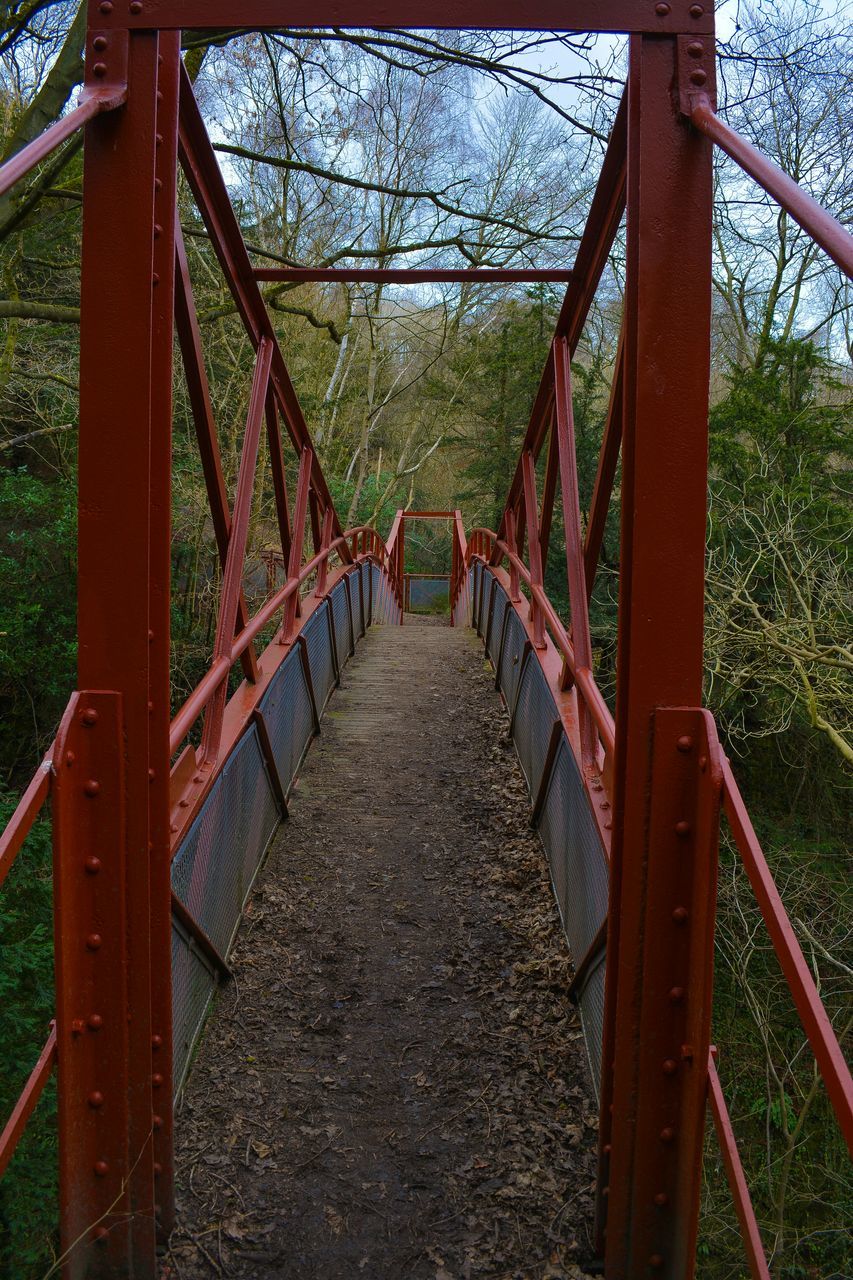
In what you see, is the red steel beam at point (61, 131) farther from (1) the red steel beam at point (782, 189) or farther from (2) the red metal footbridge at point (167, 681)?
(1) the red steel beam at point (782, 189)

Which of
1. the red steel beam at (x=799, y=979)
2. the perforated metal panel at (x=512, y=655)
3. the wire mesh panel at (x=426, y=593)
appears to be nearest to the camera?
the red steel beam at (x=799, y=979)

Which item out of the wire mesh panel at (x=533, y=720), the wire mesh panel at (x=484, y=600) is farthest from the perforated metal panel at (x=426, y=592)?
the wire mesh panel at (x=533, y=720)

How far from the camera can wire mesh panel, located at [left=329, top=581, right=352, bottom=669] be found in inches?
327

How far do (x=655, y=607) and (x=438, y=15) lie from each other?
1.54 metres

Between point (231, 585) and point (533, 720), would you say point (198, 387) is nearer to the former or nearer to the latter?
point (231, 585)

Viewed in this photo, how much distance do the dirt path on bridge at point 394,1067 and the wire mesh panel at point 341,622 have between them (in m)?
2.75

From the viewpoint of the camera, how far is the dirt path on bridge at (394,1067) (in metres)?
2.63

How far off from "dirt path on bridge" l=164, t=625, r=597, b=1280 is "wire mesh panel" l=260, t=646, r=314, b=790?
0.28m

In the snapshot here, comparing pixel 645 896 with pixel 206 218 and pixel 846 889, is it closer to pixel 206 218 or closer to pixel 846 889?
pixel 206 218

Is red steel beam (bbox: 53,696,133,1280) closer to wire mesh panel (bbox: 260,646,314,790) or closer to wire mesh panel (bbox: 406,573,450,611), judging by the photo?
wire mesh panel (bbox: 260,646,314,790)

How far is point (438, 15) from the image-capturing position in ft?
7.55

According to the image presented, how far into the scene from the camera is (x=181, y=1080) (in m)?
3.20

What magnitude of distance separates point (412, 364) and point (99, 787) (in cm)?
2374

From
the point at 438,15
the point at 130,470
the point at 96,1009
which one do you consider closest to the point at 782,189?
the point at 438,15
